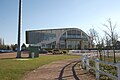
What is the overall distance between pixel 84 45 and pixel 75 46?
5.02 meters

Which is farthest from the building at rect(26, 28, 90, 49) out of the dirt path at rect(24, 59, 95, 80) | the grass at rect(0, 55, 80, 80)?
the dirt path at rect(24, 59, 95, 80)

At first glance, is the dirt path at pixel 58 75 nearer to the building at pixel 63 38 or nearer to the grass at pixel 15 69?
the grass at pixel 15 69

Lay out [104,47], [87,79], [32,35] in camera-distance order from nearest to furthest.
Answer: [87,79]
[104,47]
[32,35]

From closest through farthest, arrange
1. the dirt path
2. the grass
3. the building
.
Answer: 1. the dirt path
2. the grass
3. the building

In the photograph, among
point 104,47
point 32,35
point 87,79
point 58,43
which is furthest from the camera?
point 32,35

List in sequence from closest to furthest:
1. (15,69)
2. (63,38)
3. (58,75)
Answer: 1. (58,75)
2. (15,69)
3. (63,38)

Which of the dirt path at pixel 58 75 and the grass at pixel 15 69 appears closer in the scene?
the dirt path at pixel 58 75

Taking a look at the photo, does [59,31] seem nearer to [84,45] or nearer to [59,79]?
[84,45]

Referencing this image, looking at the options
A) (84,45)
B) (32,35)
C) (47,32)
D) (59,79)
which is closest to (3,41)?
(32,35)

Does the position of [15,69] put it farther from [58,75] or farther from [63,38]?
[63,38]

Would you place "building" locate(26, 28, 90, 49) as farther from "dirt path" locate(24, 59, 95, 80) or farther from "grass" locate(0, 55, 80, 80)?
"dirt path" locate(24, 59, 95, 80)

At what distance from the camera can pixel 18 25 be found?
39375 millimetres

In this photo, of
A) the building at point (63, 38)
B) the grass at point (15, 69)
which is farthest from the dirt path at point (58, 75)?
the building at point (63, 38)

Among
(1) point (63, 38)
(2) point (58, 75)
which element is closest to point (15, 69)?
(2) point (58, 75)
